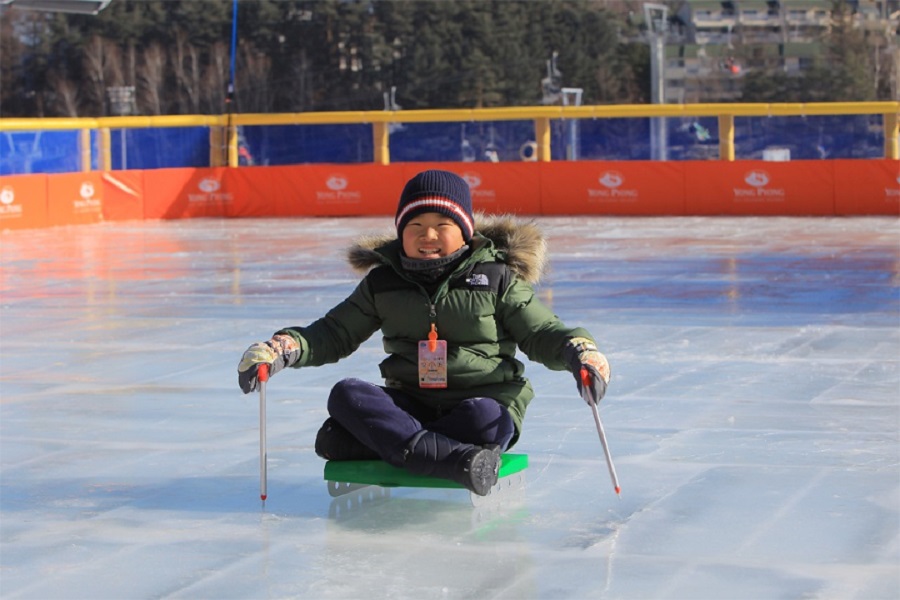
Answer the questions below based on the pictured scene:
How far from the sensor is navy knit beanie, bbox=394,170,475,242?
4582mm

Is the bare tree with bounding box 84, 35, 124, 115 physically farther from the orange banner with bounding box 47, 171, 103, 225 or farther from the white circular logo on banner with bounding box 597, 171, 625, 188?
the white circular logo on banner with bounding box 597, 171, 625, 188

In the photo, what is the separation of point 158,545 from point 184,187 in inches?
736

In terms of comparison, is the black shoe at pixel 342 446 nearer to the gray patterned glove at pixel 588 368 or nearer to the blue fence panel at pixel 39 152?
the gray patterned glove at pixel 588 368

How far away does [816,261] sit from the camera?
1384 centimetres

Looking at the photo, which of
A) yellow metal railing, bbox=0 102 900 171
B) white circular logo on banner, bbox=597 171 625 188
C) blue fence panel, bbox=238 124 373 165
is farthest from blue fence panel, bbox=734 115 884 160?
blue fence panel, bbox=238 124 373 165

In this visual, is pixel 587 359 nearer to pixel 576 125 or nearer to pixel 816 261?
pixel 816 261

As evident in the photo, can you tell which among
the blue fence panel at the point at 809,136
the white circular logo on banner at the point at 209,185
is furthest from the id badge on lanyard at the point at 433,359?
the white circular logo on banner at the point at 209,185

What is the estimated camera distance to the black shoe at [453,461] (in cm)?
428

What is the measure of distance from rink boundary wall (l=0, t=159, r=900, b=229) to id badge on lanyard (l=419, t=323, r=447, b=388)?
15.4m

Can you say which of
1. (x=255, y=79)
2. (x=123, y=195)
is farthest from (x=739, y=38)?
(x=123, y=195)

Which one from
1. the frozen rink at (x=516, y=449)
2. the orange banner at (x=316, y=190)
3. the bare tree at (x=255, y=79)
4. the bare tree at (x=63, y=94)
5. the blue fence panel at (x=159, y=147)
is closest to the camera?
the frozen rink at (x=516, y=449)

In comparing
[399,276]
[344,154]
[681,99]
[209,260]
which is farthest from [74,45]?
[399,276]

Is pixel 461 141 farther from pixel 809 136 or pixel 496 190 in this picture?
pixel 809 136

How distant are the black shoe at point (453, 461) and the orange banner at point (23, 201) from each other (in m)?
15.5
